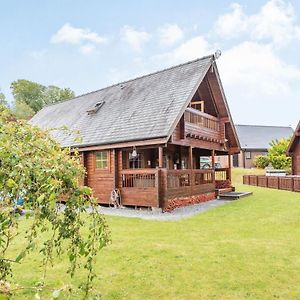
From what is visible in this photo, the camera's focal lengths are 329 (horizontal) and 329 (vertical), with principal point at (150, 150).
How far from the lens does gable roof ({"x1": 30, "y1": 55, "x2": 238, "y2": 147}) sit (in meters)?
14.1

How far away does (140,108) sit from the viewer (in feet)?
51.9

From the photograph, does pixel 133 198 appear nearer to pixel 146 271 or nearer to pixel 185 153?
pixel 185 153

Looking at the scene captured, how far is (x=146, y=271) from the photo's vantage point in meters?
5.79

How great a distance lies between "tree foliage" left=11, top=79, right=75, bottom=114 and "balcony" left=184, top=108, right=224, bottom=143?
149ft

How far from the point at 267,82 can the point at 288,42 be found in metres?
8.29

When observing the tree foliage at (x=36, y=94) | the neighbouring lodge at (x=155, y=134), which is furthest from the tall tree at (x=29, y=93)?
the neighbouring lodge at (x=155, y=134)

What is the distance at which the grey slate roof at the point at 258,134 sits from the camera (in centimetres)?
4585

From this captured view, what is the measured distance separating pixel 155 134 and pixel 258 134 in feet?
129

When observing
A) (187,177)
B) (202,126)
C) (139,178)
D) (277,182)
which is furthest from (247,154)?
(139,178)

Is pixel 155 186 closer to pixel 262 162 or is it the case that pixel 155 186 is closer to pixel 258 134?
pixel 262 162

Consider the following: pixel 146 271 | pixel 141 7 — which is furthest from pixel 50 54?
pixel 146 271

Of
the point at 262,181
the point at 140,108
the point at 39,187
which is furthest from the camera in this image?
the point at 262,181

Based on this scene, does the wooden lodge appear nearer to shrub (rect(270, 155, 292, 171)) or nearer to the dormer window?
shrub (rect(270, 155, 292, 171))

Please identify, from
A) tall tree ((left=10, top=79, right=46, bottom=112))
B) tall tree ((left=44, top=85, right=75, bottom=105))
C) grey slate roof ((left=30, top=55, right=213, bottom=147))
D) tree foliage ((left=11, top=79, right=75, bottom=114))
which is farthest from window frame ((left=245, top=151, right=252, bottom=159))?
tall tree ((left=10, top=79, right=46, bottom=112))
